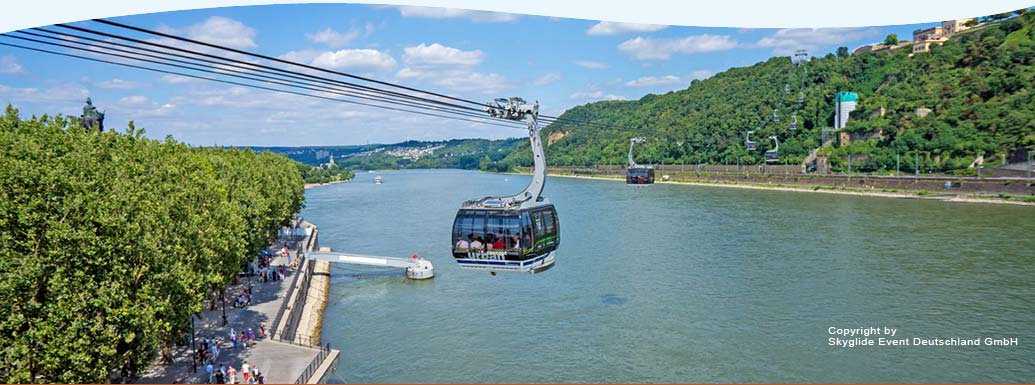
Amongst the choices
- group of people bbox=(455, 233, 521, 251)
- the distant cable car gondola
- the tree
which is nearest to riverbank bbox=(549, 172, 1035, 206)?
the distant cable car gondola

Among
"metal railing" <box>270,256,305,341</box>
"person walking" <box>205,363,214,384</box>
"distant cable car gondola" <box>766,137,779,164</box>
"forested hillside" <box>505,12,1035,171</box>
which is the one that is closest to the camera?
"person walking" <box>205,363,214,384</box>

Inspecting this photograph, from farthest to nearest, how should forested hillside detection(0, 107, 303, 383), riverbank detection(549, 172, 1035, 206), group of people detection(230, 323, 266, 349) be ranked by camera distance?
Result: riverbank detection(549, 172, 1035, 206)
group of people detection(230, 323, 266, 349)
forested hillside detection(0, 107, 303, 383)

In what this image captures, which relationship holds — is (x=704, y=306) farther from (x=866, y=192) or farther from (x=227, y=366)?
(x=866, y=192)

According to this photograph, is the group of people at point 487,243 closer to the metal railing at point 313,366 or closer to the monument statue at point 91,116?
the metal railing at point 313,366

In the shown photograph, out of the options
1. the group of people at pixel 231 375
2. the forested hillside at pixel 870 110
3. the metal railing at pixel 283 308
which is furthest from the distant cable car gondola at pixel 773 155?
the group of people at pixel 231 375

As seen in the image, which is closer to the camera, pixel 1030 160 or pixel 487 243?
pixel 487 243

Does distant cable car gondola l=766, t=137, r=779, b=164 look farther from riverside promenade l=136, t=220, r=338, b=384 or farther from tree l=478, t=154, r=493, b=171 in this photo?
riverside promenade l=136, t=220, r=338, b=384

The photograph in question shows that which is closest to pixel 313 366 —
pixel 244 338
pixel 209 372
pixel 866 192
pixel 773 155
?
pixel 209 372
